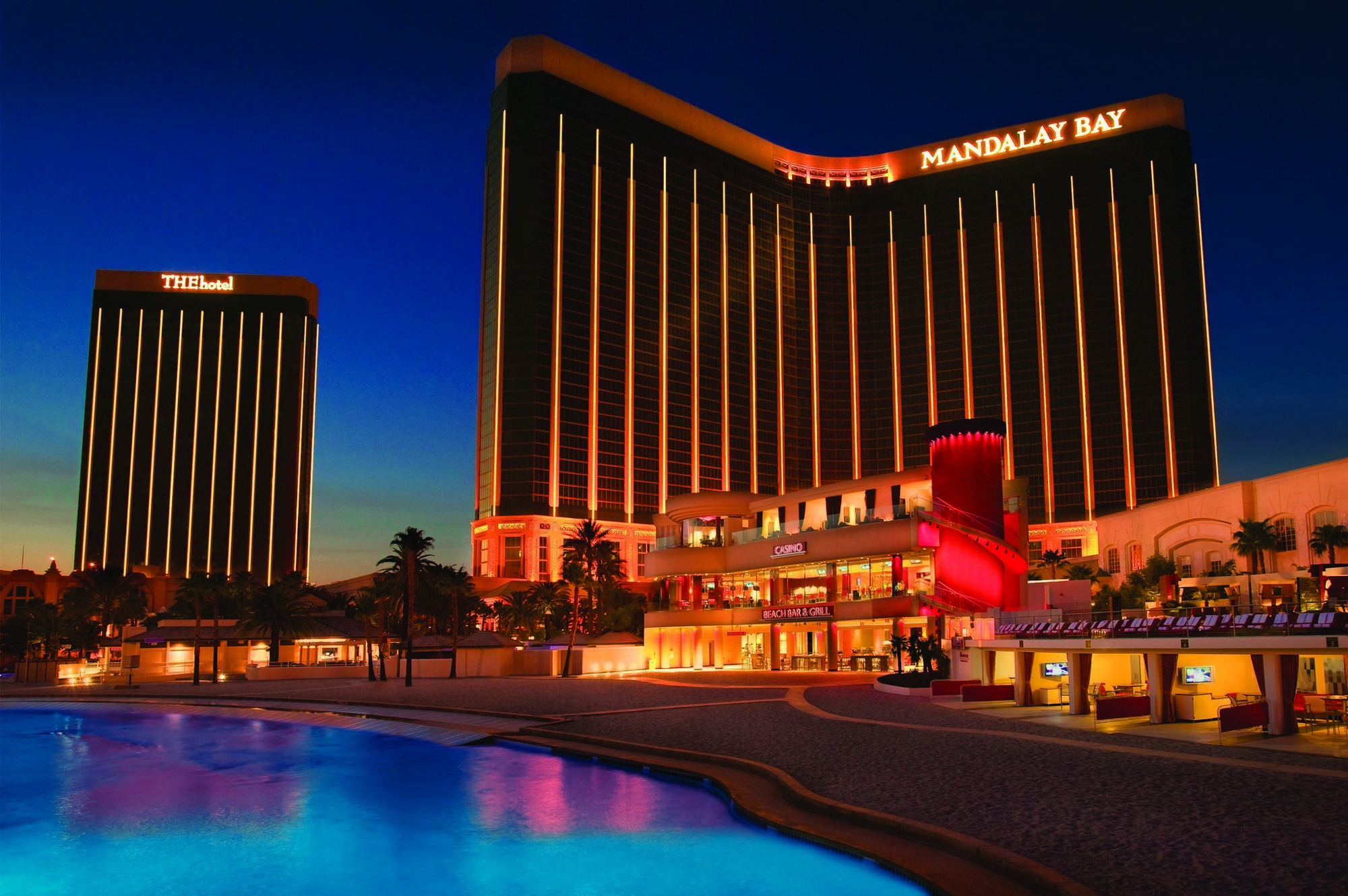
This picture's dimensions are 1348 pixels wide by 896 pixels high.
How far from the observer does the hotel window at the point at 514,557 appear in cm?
12862

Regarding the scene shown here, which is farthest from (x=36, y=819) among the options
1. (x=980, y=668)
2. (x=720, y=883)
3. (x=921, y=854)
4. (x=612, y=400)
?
(x=612, y=400)

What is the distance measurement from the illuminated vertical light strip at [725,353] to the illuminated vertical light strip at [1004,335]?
38.8 metres

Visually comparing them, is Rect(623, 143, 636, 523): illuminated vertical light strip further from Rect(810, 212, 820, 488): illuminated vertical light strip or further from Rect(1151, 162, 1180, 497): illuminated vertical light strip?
Rect(1151, 162, 1180, 497): illuminated vertical light strip

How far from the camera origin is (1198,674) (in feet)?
94.0

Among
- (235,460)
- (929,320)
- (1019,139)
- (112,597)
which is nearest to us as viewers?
(112,597)

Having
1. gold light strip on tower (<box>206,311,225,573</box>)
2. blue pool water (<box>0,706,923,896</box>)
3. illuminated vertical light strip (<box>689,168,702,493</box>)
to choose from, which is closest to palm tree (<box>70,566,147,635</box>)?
blue pool water (<box>0,706,923,896</box>)

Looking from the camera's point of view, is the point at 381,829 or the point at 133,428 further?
the point at 133,428

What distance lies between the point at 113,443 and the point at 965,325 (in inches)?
5939

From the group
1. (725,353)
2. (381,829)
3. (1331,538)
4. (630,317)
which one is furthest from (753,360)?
(381,829)

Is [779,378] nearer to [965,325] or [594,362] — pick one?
[965,325]

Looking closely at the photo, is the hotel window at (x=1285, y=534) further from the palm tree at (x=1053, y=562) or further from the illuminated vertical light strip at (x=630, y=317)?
the illuminated vertical light strip at (x=630, y=317)

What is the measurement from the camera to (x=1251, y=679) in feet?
96.9

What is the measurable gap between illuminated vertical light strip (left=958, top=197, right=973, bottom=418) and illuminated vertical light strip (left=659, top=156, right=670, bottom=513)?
42633mm

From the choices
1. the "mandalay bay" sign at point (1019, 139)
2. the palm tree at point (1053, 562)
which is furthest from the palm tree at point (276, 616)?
the "mandalay bay" sign at point (1019, 139)
